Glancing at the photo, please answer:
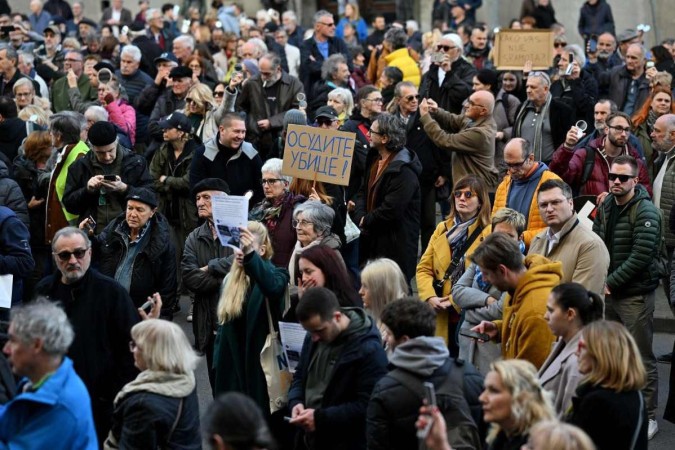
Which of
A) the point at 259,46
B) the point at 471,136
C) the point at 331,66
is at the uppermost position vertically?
the point at 259,46

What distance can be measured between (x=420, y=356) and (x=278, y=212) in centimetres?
381

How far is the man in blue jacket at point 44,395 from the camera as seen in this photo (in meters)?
5.49

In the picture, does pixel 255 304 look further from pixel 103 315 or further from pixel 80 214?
pixel 80 214

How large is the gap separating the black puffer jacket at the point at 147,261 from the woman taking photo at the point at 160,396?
2470 mm

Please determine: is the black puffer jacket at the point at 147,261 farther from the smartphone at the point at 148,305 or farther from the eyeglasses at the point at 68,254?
the eyeglasses at the point at 68,254

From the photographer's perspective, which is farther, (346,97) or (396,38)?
(396,38)

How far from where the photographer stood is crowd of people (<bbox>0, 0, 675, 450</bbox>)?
18.7ft

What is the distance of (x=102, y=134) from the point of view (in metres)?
10.5

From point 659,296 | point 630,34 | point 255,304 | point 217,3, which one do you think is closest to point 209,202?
point 255,304

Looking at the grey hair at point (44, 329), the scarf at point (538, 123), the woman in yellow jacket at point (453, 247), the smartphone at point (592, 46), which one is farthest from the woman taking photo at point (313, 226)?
the smartphone at point (592, 46)

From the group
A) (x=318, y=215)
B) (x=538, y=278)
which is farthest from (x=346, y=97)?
(x=538, y=278)

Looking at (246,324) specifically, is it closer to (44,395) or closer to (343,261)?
(343,261)

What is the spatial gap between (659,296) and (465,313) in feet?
17.1

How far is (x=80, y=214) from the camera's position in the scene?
10625 millimetres
